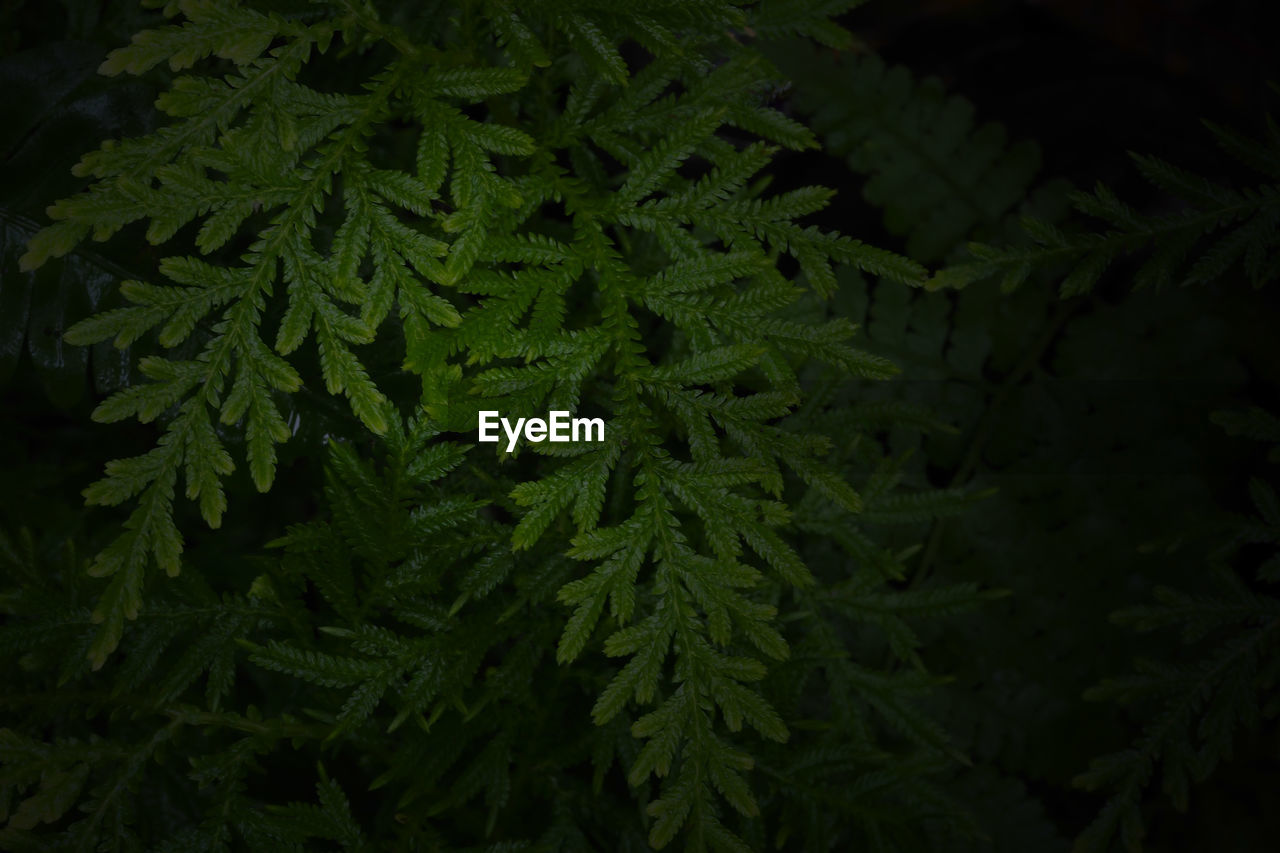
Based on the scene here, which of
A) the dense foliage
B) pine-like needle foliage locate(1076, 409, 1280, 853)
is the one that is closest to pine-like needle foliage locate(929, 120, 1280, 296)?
the dense foliage

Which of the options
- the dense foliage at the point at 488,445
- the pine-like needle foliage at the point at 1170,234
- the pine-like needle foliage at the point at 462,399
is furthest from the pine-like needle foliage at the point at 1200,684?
the pine-like needle foliage at the point at 462,399

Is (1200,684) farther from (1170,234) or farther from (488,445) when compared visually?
(488,445)

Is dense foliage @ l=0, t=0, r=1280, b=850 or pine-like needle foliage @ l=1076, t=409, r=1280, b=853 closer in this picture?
dense foliage @ l=0, t=0, r=1280, b=850

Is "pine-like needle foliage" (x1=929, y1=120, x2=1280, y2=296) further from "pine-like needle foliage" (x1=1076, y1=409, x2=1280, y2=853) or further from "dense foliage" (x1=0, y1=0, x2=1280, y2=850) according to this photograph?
"pine-like needle foliage" (x1=1076, y1=409, x2=1280, y2=853)

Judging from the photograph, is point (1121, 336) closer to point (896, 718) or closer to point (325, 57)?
point (896, 718)

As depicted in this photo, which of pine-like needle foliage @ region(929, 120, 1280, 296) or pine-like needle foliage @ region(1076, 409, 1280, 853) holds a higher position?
pine-like needle foliage @ region(929, 120, 1280, 296)

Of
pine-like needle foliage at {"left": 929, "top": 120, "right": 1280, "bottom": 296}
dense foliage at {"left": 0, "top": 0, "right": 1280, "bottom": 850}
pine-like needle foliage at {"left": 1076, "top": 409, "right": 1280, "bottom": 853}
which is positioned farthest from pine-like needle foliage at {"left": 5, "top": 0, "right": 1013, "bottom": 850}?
pine-like needle foliage at {"left": 1076, "top": 409, "right": 1280, "bottom": 853}

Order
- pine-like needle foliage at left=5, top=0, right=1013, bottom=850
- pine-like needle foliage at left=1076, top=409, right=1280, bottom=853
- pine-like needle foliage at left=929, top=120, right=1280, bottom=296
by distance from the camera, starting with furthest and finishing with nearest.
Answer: pine-like needle foliage at left=1076, top=409, right=1280, bottom=853, pine-like needle foliage at left=929, top=120, right=1280, bottom=296, pine-like needle foliage at left=5, top=0, right=1013, bottom=850

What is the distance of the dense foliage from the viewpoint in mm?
1378

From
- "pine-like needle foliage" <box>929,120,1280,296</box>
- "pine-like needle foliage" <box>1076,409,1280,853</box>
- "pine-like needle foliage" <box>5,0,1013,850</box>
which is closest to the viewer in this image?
"pine-like needle foliage" <box>5,0,1013,850</box>

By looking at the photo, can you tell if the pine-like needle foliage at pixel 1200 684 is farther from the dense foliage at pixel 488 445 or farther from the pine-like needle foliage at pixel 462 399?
the pine-like needle foliage at pixel 462 399

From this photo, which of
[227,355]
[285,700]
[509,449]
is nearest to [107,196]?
[227,355]

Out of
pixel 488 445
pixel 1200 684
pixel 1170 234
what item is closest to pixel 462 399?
pixel 488 445

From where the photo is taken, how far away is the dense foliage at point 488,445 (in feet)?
4.52
